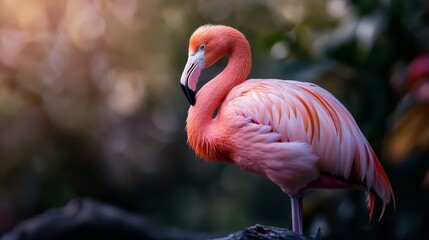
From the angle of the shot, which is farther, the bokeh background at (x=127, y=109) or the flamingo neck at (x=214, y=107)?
the bokeh background at (x=127, y=109)

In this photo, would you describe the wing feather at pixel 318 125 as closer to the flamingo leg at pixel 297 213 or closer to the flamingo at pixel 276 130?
the flamingo at pixel 276 130

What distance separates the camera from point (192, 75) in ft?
12.2

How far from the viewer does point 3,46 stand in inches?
392

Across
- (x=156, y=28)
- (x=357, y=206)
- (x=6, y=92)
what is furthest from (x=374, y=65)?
(x=6, y=92)

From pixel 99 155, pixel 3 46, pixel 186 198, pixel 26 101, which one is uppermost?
pixel 3 46

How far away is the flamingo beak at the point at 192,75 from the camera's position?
3680mm

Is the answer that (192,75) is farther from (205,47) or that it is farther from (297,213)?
(297,213)

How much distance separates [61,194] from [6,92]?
1333 millimetres

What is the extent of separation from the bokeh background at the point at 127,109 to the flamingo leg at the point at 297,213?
4303mm

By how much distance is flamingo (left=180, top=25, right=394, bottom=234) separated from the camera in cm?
360

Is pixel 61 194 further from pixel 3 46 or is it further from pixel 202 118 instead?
pixel 202 118

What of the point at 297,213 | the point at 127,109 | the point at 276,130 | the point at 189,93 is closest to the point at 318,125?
the point at 276,130

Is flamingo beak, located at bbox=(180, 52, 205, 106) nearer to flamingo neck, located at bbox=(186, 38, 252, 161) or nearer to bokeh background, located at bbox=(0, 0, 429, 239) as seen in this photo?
flamingo neck, located at bbox=(186, 38, 252, 161)

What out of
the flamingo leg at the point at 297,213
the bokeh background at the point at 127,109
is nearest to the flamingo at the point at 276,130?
the flamingo leg at the point at 297,213
